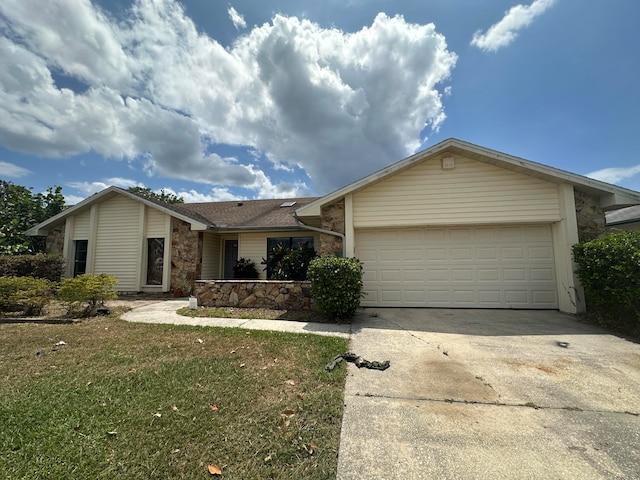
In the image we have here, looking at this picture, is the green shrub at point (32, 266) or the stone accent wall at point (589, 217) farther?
the green shrub at point (32, 266)

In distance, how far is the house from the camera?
10.5 meters

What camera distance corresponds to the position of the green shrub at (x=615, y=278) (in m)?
4.97

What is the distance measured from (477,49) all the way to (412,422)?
10.8 m

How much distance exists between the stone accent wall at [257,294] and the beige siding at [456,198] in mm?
2649

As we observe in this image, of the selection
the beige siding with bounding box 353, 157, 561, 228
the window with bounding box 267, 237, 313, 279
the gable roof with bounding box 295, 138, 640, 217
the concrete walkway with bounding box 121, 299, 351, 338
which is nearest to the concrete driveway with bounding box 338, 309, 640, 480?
the concrete walkway with bounding box 121, 299, 351, 338

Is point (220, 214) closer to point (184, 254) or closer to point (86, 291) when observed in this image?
point (184, 254)

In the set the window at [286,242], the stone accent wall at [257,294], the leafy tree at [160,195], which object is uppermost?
the leafy tree at [160,195]

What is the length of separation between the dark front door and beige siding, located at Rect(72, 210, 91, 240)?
596 centimetres

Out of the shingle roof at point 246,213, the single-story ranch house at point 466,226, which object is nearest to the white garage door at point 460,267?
the single-story ranch house at point 466,226

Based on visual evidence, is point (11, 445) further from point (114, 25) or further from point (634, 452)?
point (114, 25)

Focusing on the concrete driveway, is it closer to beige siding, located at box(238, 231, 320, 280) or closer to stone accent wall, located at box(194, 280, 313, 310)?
stone accent wall, located at box(194, 280, 313, 310)

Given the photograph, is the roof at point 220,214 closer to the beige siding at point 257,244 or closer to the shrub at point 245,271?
the beige siding at point 257,244

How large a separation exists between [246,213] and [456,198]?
9988 mm

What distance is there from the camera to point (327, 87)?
1111cm
